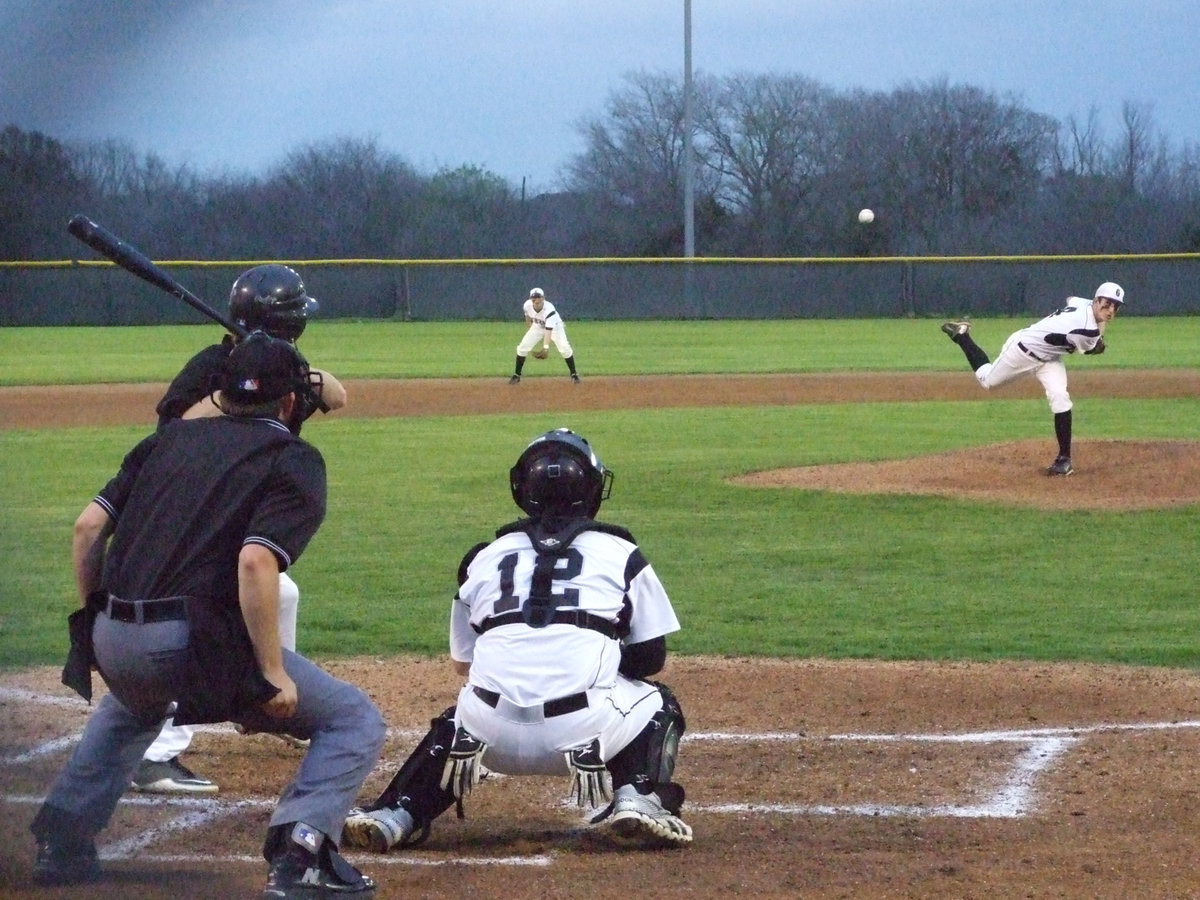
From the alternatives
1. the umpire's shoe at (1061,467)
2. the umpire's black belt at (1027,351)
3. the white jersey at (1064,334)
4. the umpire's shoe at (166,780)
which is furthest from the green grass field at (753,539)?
the white jersey at (1064,334)

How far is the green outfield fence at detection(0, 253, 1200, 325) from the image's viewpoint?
41.9 m

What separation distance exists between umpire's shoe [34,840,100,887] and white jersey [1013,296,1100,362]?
10.3 meters

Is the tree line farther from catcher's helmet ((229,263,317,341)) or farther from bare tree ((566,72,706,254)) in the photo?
catcher's helmet ((229,263,317,341))

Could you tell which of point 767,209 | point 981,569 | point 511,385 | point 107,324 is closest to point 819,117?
point 767,209

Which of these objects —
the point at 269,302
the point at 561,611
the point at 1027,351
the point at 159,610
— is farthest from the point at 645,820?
the point at 1027,351

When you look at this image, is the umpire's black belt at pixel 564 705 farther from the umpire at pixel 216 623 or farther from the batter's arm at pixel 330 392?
the batter's arm at pixel 330 392

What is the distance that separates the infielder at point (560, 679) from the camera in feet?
13.1

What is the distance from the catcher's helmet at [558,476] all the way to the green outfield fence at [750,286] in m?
37.4

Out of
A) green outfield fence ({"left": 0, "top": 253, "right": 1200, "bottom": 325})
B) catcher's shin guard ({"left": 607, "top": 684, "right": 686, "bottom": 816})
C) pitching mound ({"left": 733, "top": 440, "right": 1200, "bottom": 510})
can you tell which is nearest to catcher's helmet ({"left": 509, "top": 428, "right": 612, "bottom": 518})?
catcher's shin guard ({"left": 607, "top": 684, "right": 686, "bottom": 816})

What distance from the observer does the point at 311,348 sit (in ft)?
106

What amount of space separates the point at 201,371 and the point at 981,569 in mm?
5821

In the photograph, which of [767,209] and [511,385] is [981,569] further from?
[767,209]

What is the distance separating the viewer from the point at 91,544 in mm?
3619

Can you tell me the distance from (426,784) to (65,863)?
1.01 m
